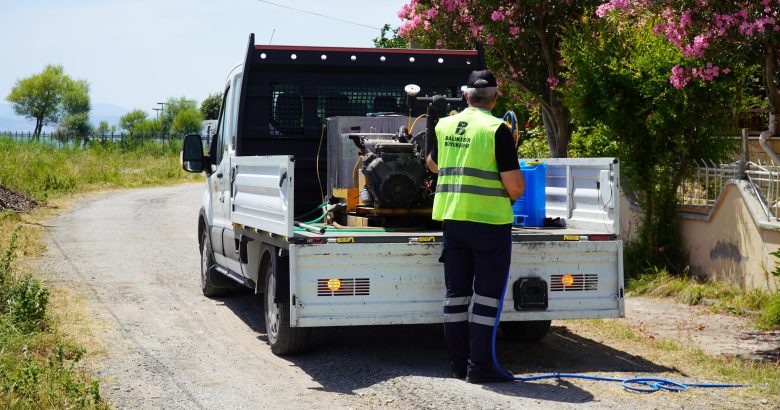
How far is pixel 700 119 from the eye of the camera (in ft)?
38.9

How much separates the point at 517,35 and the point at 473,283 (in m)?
8.67

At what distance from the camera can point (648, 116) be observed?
1210 centimetres

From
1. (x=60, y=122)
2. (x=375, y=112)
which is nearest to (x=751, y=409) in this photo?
(x=375, y=112)

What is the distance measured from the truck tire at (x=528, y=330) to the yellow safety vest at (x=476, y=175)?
177 centimetres

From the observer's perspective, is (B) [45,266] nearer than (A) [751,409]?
No

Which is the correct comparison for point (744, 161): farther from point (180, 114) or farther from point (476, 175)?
point (180, 114)

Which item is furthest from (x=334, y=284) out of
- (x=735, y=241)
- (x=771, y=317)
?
(x=735, y=241)

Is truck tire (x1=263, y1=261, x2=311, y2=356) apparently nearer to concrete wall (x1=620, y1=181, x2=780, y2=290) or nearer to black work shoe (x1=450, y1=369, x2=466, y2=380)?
black work shoe (x1=450, y1=369, x2=466, y2=380)

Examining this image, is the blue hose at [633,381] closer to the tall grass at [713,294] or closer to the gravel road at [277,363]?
the gravel road at [277,363]

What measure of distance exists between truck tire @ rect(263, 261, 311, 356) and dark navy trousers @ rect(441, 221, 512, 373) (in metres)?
1.30

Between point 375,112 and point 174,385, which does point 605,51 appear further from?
point 174,385

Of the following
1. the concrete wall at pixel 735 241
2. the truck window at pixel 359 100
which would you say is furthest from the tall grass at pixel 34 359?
the concrete wall at pixel 735 241

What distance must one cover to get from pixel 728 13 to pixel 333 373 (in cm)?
443

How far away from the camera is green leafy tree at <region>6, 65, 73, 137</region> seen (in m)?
92.2
